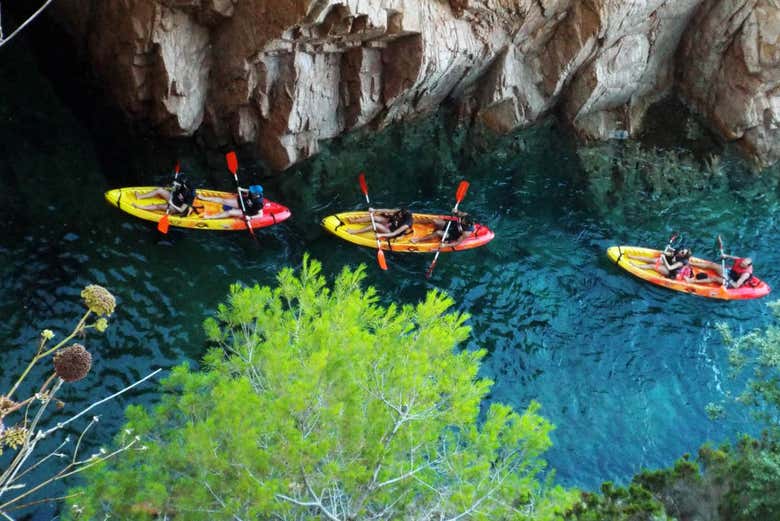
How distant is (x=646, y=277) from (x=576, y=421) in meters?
5.35

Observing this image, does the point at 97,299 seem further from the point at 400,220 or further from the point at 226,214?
the point at 400,220

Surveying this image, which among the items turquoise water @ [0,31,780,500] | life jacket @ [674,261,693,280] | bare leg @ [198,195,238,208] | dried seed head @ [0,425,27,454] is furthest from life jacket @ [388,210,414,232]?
dried seed head @ [0,425,27,454]

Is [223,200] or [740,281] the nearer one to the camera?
[223,200]

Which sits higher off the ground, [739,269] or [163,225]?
[163,225]

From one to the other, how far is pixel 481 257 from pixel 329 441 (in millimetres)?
11179

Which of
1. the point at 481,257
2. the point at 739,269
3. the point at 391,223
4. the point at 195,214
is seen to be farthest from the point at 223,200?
the point at 739,269

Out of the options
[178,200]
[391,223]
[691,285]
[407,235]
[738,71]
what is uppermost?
[738,71]

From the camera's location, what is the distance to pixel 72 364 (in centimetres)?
279

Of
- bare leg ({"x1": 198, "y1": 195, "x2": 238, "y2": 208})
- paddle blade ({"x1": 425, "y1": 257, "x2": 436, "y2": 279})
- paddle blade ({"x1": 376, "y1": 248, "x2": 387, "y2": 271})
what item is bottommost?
paddle blade ({"x1": 425, "y1": 257, "x2": 436, "y2": 279})

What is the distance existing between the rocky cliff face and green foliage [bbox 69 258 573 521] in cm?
1018

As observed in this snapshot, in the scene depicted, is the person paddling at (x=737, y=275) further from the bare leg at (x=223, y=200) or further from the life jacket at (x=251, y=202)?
the bare leg at (x=223, y=200)

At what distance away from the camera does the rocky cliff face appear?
675 inches

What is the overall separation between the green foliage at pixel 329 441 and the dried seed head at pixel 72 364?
4328 millimetres

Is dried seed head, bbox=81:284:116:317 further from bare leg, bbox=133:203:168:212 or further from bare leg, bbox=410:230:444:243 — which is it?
bare leg, bbox=410:230:444:243
